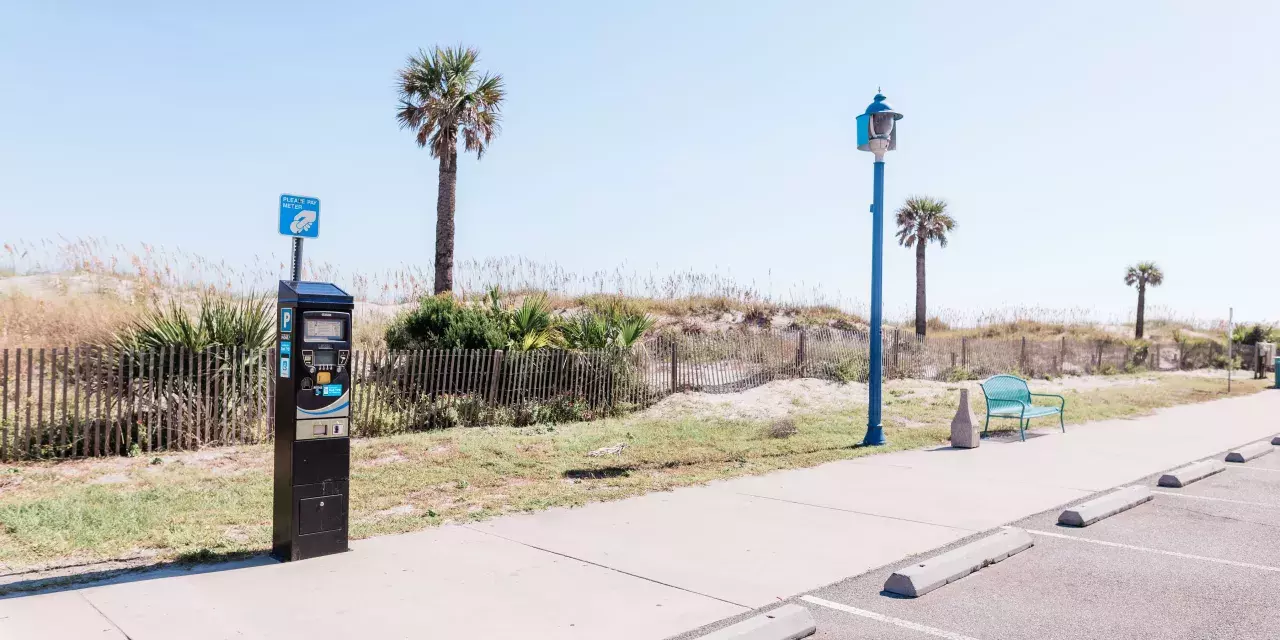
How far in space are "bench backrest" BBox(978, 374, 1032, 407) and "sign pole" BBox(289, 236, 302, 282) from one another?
391 inches

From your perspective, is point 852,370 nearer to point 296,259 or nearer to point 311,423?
point 296,259

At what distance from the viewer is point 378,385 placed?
1205cm

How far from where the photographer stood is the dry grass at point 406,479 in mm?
6219

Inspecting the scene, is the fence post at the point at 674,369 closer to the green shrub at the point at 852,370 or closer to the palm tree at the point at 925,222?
the green shrub at the point at 852,370

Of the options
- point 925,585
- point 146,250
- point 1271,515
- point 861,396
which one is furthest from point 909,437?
point 146,250

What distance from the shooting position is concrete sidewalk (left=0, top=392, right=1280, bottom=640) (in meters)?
Answer: 4.41

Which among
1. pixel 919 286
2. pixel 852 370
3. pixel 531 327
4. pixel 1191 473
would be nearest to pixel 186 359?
pixel 531 327

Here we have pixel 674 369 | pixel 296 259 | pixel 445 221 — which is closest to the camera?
pixel 296 259

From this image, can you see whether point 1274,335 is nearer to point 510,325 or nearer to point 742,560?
point 510,325

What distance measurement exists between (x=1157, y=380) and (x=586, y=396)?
24.4m

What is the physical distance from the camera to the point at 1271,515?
7586 millimetres

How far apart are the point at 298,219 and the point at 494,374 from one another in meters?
6.85

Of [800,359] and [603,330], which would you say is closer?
[603,330]

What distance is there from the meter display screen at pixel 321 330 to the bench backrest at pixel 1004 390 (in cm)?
998
